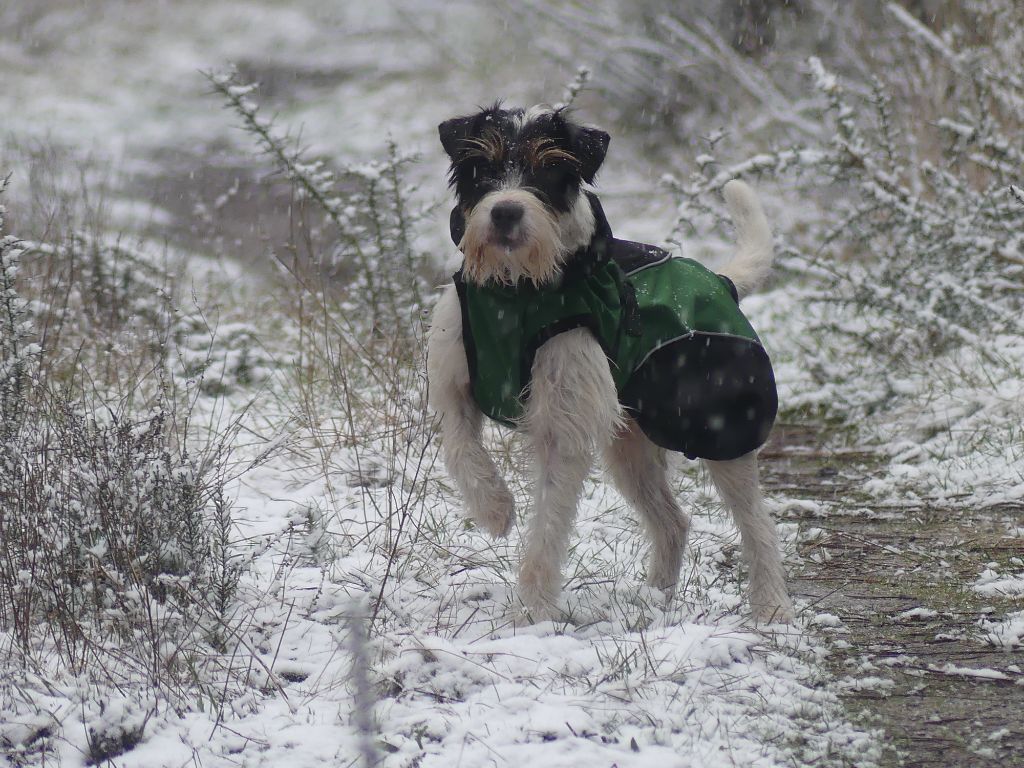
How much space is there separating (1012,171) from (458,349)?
5.20 m

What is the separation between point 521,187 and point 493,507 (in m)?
1.04

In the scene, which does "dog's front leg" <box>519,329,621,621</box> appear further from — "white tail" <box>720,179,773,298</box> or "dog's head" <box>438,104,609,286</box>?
"white tail" <box>720,179,773,298</box>

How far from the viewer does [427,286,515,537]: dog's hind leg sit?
3.48 meters

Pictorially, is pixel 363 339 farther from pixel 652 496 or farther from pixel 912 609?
pixel 912 609

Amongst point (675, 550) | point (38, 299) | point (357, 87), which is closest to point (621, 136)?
point (357, 87)

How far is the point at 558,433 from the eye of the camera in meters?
3.41

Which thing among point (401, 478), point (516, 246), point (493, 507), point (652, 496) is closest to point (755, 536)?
point (652, 496)

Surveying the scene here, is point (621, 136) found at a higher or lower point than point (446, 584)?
higher

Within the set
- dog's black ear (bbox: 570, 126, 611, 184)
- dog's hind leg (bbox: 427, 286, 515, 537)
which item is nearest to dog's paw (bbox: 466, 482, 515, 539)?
dog's hind leg (bbox: 427, 286, 515, 537)

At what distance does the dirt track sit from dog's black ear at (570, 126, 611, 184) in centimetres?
167

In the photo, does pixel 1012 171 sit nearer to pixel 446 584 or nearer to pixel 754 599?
pixel 754 599

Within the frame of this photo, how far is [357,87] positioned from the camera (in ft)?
67.7

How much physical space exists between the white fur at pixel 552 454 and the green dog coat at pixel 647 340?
0.07 m

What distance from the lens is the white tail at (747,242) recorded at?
13.5 feet
